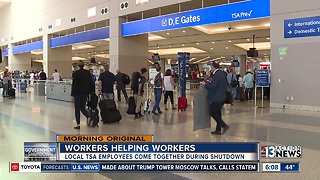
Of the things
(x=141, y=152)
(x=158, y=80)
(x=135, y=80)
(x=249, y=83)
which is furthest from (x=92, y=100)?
(x=249, y=83)

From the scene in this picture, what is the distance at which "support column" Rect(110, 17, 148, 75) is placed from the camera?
66.3 ft

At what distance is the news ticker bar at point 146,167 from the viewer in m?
3.75

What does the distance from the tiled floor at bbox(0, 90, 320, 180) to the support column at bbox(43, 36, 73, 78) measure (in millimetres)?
19473

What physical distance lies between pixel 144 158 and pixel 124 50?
16.9 metres

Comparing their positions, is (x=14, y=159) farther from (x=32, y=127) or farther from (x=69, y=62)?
(x=69, y=62)

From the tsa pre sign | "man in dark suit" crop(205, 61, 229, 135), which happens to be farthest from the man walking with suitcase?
the tsa pre sign

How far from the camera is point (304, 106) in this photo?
11.6 m

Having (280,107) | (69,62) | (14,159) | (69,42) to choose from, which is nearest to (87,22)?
(69,42)

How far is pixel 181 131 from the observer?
7.46m

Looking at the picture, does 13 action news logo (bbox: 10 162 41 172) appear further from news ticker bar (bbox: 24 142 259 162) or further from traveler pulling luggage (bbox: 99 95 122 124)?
traveler pulling luggage (bbox: 99 95 122 124)

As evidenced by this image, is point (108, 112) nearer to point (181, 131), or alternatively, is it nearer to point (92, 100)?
point (92, 100)

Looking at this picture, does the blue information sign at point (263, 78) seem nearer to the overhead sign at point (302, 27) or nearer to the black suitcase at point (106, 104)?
the overhead sign at point (302, 27)

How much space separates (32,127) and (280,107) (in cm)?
875

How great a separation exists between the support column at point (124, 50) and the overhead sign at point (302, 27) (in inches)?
424
